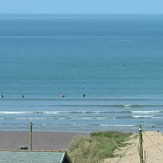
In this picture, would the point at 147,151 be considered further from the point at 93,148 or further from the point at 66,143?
the point at 66,143

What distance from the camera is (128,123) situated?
150ft

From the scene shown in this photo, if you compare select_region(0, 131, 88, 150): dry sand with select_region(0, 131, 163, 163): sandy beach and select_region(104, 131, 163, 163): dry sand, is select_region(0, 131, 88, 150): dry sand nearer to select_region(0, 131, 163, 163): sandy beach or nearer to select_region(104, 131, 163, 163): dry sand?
select_region(0, 131, 163, 163): sandy beach

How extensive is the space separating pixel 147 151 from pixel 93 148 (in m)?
3.07

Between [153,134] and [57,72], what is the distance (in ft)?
136

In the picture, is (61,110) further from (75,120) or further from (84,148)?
(84,148)

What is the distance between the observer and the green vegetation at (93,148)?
29.1 m

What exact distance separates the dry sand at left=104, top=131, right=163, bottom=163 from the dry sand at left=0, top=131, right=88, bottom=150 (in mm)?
4977

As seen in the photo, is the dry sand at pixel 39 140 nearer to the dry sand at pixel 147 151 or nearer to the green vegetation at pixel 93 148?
the green vegetation at pixel 93 148

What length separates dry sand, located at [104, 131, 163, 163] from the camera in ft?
97.9

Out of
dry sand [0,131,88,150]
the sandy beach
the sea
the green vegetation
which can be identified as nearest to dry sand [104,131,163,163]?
the sandy beach

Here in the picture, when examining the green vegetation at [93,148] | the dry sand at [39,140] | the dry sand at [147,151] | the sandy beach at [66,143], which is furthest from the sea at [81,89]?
the green vegetation at [93,148]

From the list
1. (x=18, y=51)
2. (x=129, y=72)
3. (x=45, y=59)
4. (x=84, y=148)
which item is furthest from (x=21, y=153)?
(x=18, y=51)

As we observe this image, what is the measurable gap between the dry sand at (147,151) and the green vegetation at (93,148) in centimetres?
57

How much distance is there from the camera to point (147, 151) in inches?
1232
